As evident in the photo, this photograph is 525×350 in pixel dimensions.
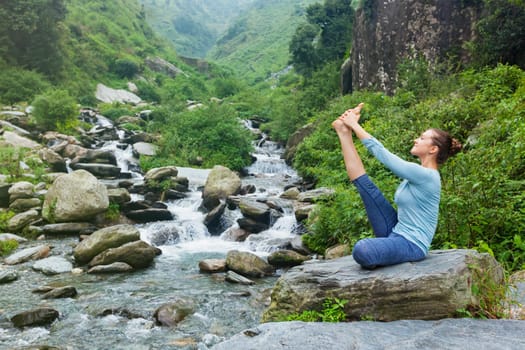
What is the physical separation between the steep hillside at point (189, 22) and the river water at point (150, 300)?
353ft

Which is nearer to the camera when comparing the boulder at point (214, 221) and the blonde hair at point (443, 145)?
the blonde hair at point (443, 145)

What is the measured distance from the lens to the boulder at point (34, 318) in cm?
721

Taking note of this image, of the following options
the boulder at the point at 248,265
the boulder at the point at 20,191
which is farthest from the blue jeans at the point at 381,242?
the boulder at the point at 20,191

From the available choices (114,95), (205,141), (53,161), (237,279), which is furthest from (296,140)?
(114,95)

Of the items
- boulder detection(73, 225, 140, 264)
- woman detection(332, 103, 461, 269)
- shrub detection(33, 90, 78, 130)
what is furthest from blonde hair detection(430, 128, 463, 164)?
shrub detection(33, 90, 78, 130)

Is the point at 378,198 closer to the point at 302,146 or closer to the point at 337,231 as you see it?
the point at 337,231

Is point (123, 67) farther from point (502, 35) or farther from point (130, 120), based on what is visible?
point (502, 35)

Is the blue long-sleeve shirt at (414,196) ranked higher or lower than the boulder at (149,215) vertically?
higher

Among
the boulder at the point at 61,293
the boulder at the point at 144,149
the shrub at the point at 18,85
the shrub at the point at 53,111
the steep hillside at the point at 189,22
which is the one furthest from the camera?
the steep hillside at the point at 189,22

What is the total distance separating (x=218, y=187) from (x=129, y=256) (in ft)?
20.7

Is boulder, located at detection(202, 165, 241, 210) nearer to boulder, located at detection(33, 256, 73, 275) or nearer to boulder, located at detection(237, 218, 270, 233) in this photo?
boulder, located at detection(237, 218, 270, 233)

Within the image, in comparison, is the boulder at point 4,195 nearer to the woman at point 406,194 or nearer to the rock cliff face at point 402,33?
the woman at point 406,194

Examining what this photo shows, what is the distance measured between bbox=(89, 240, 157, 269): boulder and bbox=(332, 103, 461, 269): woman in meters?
7.91

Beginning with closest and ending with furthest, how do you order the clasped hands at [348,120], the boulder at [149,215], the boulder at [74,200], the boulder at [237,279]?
the clasped hands at [348,120], the boulder at [237,279], the boulder at [74,200], the boulder at [149,215]
